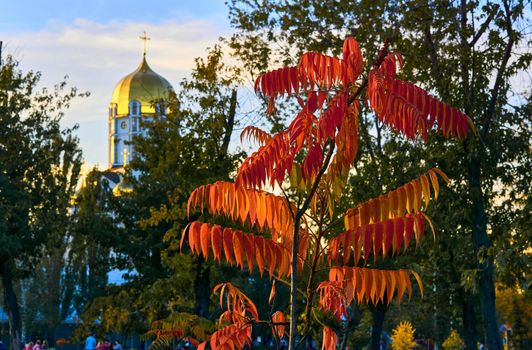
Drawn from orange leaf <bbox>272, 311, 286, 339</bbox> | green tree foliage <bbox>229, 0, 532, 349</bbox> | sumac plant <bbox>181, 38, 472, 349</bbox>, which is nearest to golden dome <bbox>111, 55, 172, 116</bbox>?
green tree foliage <bbox>229, 0, 532, 349</bbox>

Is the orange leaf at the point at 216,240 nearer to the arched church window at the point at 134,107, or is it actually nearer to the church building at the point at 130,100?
the church building at the point at 130,100

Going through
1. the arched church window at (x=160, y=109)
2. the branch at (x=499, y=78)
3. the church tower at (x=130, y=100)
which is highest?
the church tower at (x=130, y=100)

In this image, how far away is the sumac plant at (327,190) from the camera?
8.19 m

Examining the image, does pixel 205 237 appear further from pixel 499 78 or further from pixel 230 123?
pixel 230 123

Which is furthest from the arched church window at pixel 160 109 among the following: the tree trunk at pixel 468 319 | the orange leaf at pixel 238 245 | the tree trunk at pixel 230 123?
the orange leaf at pixel 238 245

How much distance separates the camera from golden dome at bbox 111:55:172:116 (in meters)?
173

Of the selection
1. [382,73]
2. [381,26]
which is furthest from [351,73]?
[381,26]

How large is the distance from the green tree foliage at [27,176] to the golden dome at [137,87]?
409 feet

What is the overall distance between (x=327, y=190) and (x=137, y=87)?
180858 millimetres

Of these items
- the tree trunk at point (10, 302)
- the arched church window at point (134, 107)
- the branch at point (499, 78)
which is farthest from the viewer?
the arched church window at point (134, 107)

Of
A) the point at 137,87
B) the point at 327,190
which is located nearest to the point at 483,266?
the point at 327,190

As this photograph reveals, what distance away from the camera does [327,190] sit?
9.05 meters

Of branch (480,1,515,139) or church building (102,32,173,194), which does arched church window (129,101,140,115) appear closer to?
church building (102,32,173,194)

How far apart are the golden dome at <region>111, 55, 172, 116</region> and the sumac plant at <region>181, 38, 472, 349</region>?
6262 inches
